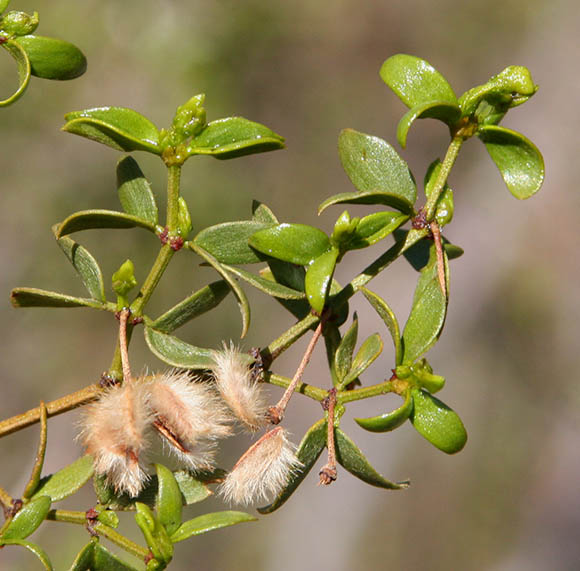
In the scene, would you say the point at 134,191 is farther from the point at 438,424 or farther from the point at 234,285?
the point at 438,424

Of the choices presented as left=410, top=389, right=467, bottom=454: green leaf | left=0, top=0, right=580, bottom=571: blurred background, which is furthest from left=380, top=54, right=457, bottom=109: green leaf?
left=0, top=0, right=580, bottom=571: blurred background

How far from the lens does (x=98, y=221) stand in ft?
2.43

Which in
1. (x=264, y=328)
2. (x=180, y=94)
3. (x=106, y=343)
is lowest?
(x=106, y=343)

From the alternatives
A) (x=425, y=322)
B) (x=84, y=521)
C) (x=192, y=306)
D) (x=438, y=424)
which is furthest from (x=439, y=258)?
(x=84, y=521)

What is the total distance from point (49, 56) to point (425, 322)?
527mm

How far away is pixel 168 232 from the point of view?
0.77 meters

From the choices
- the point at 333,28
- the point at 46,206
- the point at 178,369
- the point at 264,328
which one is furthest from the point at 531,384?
the point at 178,369

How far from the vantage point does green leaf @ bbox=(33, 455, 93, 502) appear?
76 cm

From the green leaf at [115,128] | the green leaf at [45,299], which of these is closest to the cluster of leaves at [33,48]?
the green leaf at [115,128]

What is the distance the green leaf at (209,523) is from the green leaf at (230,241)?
265mm

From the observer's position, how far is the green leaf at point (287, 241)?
0.74 metres

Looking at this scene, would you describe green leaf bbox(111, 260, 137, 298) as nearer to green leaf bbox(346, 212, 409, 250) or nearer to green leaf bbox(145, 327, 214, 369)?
green leaf bbox(145, 327, 214, 369)

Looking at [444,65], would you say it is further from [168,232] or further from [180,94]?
[168,232]

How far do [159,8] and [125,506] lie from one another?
2650 millimetres
